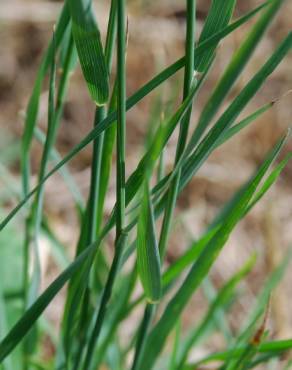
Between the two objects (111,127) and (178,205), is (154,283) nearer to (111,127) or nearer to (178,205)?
(111,127)

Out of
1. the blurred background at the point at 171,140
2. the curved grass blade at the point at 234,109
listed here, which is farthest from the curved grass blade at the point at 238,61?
the blurred background at the point at 171,140

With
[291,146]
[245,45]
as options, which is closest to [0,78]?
[291,146]

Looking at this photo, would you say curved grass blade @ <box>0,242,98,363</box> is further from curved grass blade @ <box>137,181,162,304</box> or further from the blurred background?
the blurred background

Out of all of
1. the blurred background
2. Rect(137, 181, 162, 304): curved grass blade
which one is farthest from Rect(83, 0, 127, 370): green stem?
the blurred background

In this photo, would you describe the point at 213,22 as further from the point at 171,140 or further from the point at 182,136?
the point at 171,140

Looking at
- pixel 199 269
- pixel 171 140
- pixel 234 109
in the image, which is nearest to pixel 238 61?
pixel 234 109

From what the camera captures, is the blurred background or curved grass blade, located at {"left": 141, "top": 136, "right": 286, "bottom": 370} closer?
curved grass blade, located at {"left": 141, "top": 136, "right": 286, "bottom": 370}
